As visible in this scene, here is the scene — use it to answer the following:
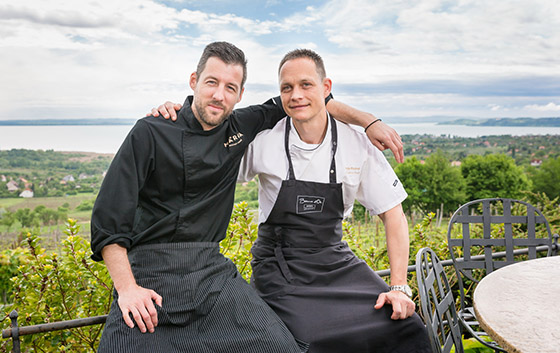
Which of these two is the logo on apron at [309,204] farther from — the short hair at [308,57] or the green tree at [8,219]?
the green tree at [8,219]

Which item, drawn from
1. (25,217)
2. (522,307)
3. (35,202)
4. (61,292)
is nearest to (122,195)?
(61,292)

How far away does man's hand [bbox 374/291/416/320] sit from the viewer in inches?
84.6

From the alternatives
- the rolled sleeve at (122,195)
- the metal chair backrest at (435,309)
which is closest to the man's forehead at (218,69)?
the rolled sleeve at (122,195)

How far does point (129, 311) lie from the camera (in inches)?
71.2

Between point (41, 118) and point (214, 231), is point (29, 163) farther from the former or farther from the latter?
point (214, 231)

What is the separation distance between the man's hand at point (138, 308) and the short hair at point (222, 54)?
40.4 inches

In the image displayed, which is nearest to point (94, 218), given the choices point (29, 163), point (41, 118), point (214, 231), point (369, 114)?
point (214, 231)

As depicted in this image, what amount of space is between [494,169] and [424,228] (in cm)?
2226

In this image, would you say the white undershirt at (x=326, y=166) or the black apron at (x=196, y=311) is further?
the white undershirt at (x=326, y=166)

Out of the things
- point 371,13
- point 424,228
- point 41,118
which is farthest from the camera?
point 371,13

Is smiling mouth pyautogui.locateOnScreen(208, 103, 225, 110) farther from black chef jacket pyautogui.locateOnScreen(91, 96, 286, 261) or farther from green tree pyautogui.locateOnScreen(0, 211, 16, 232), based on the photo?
green tree pyautogui.locateOnScreen(0, 211, 16, 232)

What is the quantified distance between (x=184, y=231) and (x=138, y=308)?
38cm

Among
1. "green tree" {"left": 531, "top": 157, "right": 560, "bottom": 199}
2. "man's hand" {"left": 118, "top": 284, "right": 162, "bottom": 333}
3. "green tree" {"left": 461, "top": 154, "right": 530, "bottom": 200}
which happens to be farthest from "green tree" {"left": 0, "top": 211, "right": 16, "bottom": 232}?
"green tree" {"left": 461, "top": 154, "right": 530, "bottom": 200}

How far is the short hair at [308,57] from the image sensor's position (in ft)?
7.80
